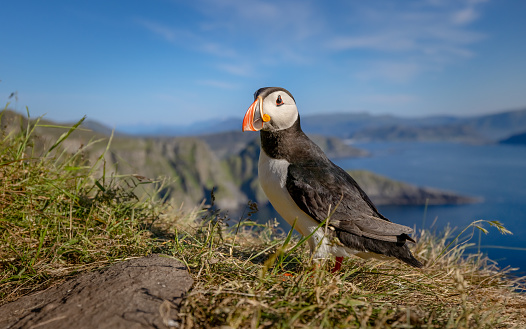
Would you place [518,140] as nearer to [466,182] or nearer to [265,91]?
[466,182]

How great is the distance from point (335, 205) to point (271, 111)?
1222 mm

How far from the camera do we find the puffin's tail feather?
335 cm

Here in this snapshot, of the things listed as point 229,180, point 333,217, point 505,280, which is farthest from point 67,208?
point 229,180

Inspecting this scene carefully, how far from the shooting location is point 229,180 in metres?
191

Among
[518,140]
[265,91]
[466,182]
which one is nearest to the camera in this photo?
[265,91]

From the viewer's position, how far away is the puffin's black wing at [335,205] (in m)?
3.30

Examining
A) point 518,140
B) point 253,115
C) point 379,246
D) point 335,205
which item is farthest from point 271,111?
point 518,140

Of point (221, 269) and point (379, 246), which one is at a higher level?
point (221, 269)

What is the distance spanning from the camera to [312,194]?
3303 millimetres

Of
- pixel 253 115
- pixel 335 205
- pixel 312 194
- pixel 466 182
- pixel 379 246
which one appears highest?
pixel 253 115

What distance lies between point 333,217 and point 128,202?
2.92 m

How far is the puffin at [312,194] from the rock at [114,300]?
54.5 inches

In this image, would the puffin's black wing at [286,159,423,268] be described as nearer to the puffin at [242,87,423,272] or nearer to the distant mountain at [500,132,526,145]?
the puffin at [242,87,423,272]

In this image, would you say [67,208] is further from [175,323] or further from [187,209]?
[175,323]
